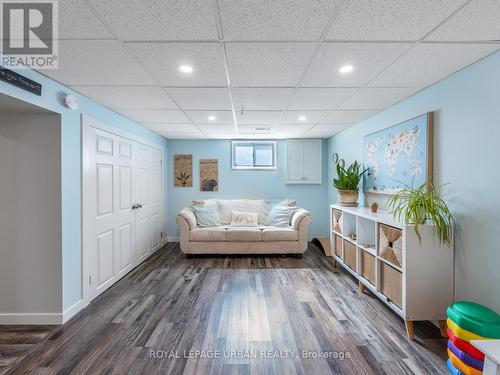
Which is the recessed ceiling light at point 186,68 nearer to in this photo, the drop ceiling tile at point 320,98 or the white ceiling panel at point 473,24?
the drop ceiling tile at point 320,98

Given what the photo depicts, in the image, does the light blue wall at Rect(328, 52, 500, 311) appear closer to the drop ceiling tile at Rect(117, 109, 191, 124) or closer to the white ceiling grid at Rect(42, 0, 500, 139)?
the white ceiling grid at Rect(42, 0, 500, 139)

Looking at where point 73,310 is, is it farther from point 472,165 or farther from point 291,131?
point 291,131

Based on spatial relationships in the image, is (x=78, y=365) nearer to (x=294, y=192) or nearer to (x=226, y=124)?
(x=226, y=124)

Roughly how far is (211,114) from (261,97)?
89cm

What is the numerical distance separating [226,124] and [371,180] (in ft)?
7.52

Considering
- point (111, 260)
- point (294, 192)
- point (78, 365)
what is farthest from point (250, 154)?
point (78, 365)

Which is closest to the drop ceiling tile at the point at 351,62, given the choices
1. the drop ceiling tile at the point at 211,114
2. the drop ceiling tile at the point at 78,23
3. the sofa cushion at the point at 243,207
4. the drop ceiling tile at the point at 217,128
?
the drop ceiling tile at the point at 211,114

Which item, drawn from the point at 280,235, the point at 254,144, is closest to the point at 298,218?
the point at 280,235

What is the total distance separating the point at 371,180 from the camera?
3291 mm

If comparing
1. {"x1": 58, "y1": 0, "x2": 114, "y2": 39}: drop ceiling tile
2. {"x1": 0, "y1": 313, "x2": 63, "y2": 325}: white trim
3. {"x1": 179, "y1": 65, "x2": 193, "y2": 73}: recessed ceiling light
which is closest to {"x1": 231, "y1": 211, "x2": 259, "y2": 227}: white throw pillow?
{"x1": 0, "y1": 313, "x2": 63, "y2": 325}: white trim

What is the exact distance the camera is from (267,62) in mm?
1765

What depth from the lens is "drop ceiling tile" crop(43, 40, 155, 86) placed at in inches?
61.7

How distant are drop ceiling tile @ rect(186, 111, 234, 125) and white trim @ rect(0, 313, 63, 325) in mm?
2546

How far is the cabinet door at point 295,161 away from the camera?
5.02m
